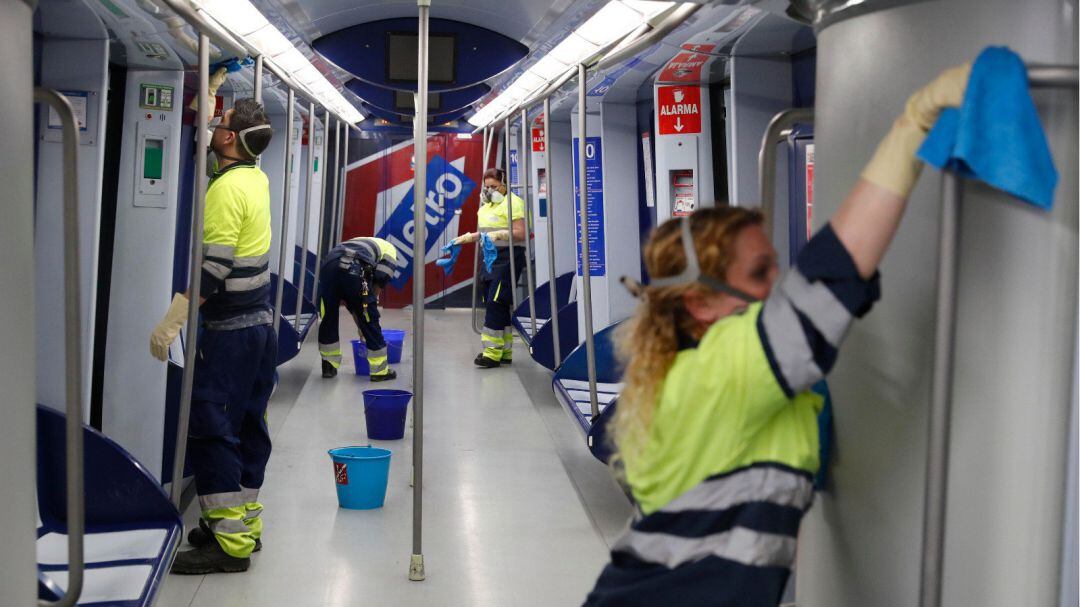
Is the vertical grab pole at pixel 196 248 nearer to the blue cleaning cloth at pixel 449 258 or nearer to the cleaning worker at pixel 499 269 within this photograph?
the cleaning worker at pixel 499 269

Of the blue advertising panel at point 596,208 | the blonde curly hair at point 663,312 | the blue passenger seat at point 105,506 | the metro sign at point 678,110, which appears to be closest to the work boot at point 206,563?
the blue passenger seat at point 105,506

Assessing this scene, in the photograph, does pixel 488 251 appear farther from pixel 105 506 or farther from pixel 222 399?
pixel 105 506

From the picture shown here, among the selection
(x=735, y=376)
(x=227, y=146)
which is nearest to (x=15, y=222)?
(x=735, y=376)

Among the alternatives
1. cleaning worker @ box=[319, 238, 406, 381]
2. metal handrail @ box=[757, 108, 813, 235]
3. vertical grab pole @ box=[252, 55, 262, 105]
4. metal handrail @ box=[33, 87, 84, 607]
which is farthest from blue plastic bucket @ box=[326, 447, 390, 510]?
cleaning worker @ box=[319, 238, 406, 381]

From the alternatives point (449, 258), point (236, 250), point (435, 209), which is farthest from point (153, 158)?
point (435, 209)

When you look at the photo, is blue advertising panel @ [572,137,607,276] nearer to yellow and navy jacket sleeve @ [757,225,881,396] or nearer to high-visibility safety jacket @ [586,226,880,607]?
high-visibility safety jacket @ [586,226,880,607]

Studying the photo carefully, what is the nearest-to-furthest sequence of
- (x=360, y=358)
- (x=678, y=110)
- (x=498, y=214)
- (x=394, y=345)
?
(x=678, y=110)
(x=360, y=358)
(x=394, y=345)
(x=498, y=214)

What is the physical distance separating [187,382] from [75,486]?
1.33 metres

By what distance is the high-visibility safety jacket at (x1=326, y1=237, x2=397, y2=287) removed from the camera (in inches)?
340

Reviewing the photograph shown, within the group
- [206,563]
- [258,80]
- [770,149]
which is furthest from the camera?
[258,80]

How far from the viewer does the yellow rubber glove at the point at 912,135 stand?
64.6 inches

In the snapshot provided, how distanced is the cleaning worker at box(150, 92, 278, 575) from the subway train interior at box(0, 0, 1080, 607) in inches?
0.6

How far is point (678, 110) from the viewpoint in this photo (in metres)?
5.81

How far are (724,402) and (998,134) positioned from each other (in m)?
0.55
